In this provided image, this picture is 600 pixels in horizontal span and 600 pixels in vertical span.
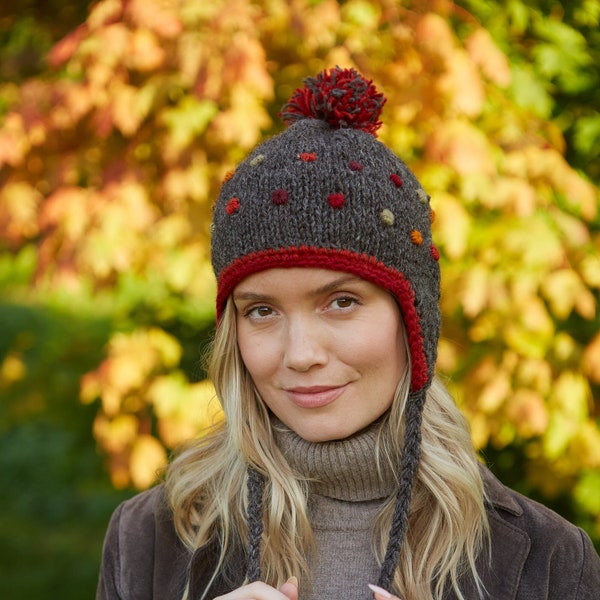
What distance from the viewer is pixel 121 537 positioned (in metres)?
2.21

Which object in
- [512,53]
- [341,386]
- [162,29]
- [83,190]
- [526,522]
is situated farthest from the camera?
[512,53]

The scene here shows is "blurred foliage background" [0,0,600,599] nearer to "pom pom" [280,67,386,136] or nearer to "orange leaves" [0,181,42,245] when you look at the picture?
"orange leaves" [0,181,42,245]

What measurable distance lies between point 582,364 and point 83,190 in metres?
1.86

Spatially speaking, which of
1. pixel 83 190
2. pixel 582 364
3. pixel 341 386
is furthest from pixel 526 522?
pixel 83 190

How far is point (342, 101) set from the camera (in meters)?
2.06

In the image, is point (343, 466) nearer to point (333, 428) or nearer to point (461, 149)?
point (333, 428)

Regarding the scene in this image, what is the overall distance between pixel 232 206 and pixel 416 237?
418mm

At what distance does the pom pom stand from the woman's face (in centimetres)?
41

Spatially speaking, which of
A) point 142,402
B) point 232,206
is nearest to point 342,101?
point 232,206

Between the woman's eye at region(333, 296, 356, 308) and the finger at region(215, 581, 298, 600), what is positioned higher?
the woman's eye at region(333, 296, 356, 308)

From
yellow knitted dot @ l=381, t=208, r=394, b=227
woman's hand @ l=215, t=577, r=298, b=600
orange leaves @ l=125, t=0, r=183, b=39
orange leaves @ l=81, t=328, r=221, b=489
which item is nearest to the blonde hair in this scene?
woman's hand @ l=215, t=577, r=298, b=600

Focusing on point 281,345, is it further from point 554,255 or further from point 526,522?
point 554,255

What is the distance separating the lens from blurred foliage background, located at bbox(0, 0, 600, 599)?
2910 millimetres

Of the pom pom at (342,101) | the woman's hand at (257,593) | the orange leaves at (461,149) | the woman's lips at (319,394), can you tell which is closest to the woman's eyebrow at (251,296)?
the woman's lips at (319,394)
